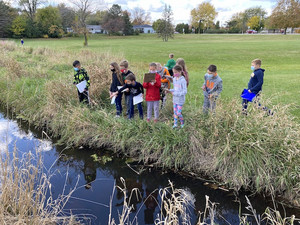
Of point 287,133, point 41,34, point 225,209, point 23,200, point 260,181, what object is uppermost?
point 41,34

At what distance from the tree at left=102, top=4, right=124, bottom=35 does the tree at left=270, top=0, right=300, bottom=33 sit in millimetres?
40353

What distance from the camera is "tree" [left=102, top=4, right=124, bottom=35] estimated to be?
6850 cm

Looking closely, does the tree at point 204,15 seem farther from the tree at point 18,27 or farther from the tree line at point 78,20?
the tree at point 18,27

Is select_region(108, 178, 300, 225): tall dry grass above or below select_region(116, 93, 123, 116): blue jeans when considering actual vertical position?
below

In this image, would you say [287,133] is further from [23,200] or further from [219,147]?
[23,200]

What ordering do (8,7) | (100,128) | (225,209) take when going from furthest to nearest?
(8,7) < (100,128) < (225,209)

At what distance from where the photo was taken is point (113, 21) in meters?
68.3

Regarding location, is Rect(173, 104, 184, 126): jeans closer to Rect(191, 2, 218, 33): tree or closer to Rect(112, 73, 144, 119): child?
Rect(112, 73, 144, 119): child

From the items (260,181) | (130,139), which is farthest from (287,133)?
(130,139)

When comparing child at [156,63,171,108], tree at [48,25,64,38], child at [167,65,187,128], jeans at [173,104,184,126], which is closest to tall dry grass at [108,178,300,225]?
jeans at [173,104,184,126]

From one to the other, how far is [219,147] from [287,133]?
1.27 m

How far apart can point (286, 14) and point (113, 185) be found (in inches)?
2683

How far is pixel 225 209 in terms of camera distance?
395cm

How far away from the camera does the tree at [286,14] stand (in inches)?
2229
